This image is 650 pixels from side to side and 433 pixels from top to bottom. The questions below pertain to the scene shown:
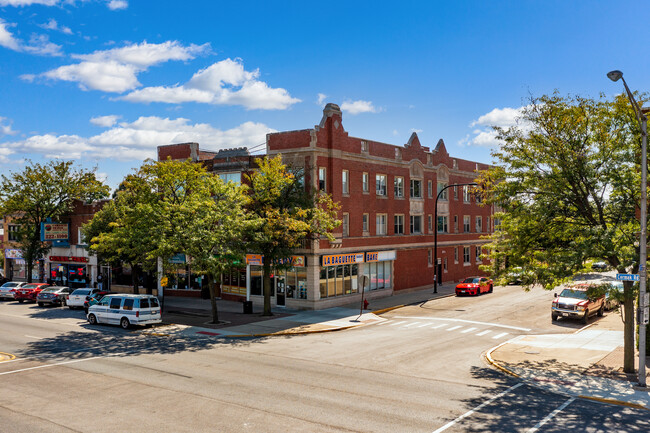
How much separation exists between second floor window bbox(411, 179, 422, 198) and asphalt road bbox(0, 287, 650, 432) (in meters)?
19.9

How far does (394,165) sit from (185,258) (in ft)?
63.5

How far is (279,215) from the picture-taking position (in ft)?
104

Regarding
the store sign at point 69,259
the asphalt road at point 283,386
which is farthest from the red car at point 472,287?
the store sign at point 69,259

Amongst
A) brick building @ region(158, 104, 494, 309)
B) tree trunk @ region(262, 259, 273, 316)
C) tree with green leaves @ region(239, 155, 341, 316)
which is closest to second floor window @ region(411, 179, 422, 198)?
brick building @ region(158, 104, 494, 309)

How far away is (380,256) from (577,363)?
22411 millimetres

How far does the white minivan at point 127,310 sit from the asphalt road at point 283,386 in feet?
3.36

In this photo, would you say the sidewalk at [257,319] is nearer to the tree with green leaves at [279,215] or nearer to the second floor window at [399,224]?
the tree with green leaves at [279,215]

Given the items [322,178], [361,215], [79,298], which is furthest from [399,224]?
[79,298]

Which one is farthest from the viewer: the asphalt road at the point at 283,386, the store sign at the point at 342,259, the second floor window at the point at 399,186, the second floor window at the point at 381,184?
the second floor window at the point at 399,186

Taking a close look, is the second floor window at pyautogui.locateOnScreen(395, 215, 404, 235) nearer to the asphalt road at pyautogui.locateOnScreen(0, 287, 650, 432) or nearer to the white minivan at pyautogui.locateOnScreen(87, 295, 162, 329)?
the asphalt road at pyautogui.locateOnScreen(0, 287, 650, 432)

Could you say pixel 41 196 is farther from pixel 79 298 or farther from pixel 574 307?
pixel 574 307

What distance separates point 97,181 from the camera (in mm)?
52969

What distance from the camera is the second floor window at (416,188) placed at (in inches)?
1874

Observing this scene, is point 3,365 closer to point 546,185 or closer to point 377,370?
point 377,370
